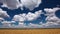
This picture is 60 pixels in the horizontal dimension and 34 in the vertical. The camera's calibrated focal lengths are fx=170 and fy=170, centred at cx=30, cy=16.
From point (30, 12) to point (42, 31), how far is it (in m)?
0.30

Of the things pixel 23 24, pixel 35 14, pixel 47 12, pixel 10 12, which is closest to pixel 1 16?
pixel 10 12

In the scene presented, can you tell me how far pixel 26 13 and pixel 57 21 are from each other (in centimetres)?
43

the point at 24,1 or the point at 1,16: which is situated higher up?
the point at 24,1

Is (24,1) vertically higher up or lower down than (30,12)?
higher up

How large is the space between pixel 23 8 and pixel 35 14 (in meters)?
0.18

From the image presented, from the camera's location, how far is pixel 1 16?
89.5 inches

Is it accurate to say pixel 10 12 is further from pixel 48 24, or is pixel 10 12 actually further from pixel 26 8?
pixel 48 24

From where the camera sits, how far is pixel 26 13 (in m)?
2.27

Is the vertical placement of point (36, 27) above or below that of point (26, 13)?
below

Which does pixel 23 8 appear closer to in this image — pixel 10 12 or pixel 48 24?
pixel 10 12

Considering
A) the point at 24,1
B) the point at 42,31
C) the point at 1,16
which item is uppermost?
the point at 24,1

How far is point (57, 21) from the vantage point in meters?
2.27

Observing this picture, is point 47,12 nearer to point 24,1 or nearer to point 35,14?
point 35,14

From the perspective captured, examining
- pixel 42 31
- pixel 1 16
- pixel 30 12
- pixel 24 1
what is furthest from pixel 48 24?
pixel 1 16
